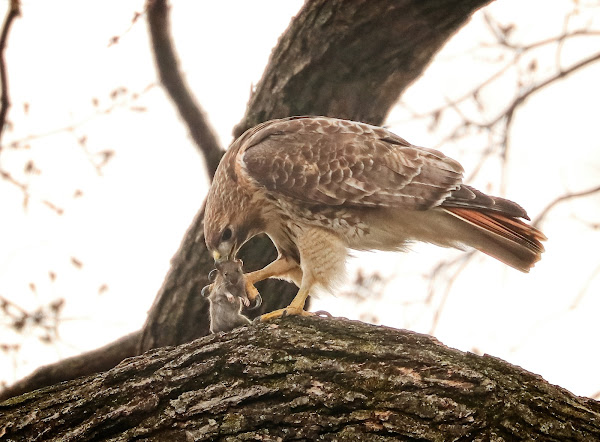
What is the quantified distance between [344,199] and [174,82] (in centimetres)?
109

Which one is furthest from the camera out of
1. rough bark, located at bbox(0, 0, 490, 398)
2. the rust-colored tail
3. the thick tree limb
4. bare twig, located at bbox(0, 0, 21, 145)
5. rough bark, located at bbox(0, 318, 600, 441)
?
bare twig, located at bbox(0, 0, 21, 145)

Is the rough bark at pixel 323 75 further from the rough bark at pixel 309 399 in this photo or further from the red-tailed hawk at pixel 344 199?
the rough bark at pixel 309 399

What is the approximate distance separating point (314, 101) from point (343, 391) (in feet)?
5.70

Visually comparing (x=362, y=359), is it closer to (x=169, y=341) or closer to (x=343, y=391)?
(x=343, y=391)

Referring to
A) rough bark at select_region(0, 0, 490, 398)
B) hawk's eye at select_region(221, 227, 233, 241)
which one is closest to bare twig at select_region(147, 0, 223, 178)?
rough bark at select_region(0, 0, 490, 398)

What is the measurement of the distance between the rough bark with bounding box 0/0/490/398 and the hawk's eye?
0.21m

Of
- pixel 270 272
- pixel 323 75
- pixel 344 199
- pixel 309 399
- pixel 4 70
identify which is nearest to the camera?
pixel 309 399

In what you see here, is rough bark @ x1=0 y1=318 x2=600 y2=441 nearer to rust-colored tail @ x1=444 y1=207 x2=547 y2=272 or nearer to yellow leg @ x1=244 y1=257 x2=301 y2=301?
rust-colored tail @ x1=444 y1=207 x2=547 y2=272

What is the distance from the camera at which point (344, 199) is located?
117 inches

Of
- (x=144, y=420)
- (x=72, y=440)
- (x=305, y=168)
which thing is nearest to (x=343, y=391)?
(x=144, y=420)

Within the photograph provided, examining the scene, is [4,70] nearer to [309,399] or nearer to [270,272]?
[270,272]

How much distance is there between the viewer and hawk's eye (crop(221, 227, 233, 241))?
3.11 meters

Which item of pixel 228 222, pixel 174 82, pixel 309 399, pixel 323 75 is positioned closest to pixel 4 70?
pixel 174 82

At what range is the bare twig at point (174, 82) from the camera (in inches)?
128
